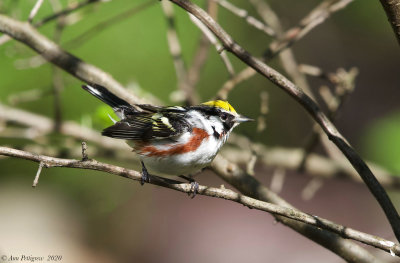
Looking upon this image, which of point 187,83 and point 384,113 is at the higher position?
point 384,113

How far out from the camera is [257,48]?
7.43 meters

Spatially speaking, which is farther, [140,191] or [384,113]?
[384,113]

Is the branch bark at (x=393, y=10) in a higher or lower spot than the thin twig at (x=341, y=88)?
lower


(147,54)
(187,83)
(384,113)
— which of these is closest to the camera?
(187,83)

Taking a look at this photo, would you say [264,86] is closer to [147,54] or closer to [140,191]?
[147,54]

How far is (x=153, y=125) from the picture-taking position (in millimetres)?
3545

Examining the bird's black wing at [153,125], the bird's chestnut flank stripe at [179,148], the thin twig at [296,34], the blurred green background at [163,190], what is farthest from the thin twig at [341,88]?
the blurred green background at [163,190]

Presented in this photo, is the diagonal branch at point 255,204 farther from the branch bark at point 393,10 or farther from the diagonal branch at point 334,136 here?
the branch bark at point 393,10

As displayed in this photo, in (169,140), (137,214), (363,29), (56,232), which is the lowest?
(169,140)

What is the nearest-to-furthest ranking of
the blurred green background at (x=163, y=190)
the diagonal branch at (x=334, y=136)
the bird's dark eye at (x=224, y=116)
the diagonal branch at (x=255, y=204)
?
the diagonal branch at (x=255, y=204) < the diagonal branch at (x=334, y=136) < the bird's dark eye at (x=224, y=116) < the blurred green background at (x=163, y=190)

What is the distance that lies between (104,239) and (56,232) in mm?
690

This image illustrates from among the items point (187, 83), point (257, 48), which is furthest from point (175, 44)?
point (257, 48)

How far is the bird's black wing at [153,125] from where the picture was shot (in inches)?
131

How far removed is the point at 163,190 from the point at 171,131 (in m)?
5.05
